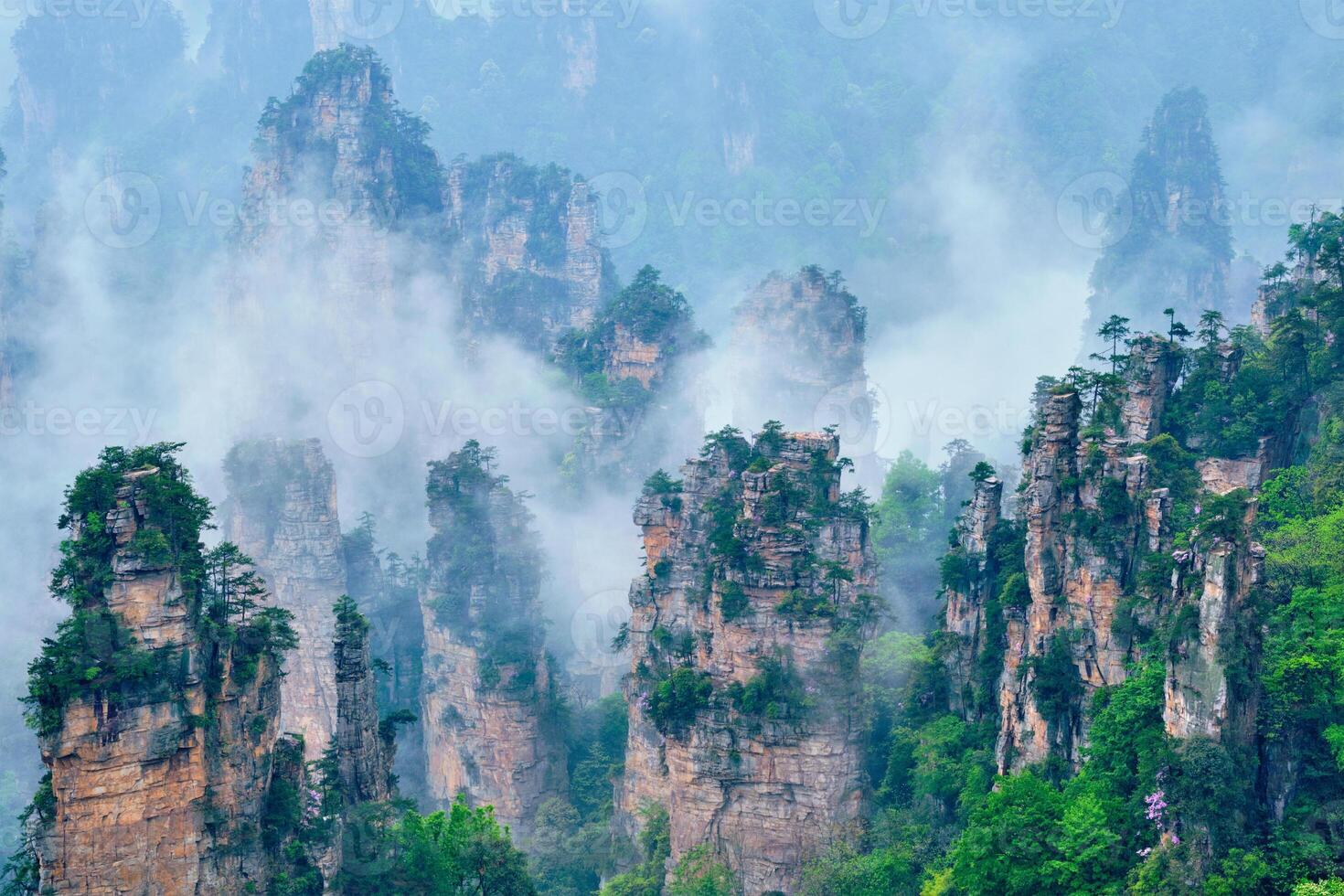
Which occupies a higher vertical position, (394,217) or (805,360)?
(394,217)

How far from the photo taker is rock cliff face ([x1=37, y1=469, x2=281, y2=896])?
42.8m

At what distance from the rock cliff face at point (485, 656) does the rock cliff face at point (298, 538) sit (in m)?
8.54

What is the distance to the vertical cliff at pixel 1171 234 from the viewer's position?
387ft

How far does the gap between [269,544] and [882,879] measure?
42.9m

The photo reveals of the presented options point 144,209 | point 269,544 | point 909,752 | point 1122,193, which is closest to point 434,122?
point 144,209

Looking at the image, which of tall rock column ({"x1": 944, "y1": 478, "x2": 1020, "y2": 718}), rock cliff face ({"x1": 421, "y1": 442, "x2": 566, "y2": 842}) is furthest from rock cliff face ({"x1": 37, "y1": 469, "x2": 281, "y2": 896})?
rock cliff face ({"x1": 421, "y1": 442, "x2": 566, "y2": 842})

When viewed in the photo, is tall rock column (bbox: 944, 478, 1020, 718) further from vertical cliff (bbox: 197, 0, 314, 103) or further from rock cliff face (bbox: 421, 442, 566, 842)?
vertical cliff (bbox: 197, 0, 314, 103)

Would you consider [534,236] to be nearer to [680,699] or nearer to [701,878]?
[680,699]

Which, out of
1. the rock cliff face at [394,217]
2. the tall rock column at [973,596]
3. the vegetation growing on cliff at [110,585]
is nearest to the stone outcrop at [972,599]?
the tall rock column at [973,596]

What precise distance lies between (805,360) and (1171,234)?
37853 millimetres

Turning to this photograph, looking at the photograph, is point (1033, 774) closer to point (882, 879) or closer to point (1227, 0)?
point (882, 879)

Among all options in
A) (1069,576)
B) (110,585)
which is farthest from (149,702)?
(1069,576)

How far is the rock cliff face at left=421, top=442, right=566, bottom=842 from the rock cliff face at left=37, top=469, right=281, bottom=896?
28.8 m

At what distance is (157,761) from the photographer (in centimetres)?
4378
